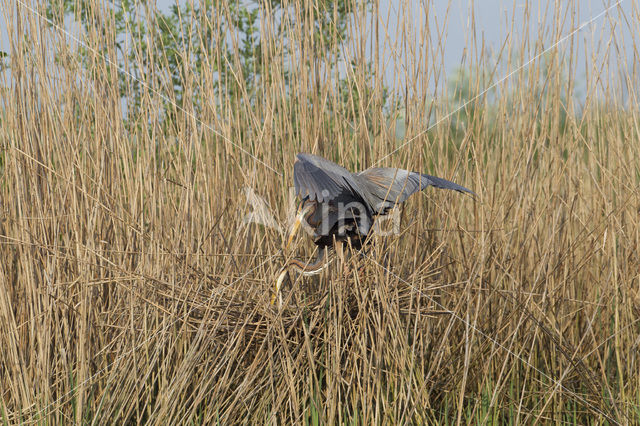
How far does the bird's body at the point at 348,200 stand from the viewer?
3.49 feet

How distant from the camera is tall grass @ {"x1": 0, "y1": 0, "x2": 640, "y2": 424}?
1396 mm

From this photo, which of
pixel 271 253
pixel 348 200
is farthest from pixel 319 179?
pixel 271 253

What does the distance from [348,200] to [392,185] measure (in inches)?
4.1

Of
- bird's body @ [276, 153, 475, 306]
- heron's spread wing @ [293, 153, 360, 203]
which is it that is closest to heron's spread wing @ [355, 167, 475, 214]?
bird's body @ [276, 153, 475, 306]

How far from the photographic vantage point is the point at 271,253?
1504 millimetres

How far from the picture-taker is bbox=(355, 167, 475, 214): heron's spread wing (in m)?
1.20

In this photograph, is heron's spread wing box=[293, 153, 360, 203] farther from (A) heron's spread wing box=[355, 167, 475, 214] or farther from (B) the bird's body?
(A) heron's spread wing box=[355, 167, 475, 214]

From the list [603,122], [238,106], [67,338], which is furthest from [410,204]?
[67,338]

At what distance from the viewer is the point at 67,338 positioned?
1.45 meters

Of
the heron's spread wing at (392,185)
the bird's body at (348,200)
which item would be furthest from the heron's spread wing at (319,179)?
the heron's spread wing at (392,185)

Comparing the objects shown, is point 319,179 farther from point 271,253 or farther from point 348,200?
point 271,253

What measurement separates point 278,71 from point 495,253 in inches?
28.1

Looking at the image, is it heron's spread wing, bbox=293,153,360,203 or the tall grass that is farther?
the tall grass

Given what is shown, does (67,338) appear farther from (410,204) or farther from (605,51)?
(605,51)
